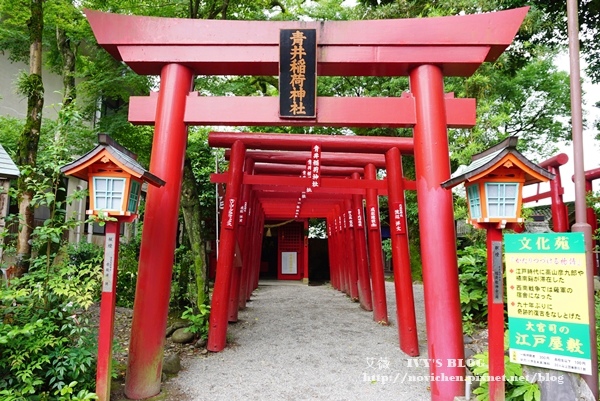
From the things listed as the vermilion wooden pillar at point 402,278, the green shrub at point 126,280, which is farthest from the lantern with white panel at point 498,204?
the green shrub at point 126,280

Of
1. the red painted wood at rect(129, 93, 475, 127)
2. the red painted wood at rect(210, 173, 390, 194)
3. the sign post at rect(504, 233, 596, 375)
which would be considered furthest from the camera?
the red painted wood at rect(210, 173, 390, 194)

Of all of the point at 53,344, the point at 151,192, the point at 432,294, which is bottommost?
the point at 53,344

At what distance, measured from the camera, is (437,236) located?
482 cm

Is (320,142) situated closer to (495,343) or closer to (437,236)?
(437,236)

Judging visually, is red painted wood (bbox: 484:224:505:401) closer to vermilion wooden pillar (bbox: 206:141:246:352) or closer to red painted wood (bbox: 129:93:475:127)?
red painted wood (bbox: 129:93:475:127)

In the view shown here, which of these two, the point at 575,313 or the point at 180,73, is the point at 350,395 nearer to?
the point at 575,313

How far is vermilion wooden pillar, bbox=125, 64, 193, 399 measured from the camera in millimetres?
4781

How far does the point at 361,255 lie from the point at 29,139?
26.5 ft

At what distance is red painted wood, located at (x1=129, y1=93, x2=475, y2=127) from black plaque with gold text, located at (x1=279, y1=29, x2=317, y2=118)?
11cm

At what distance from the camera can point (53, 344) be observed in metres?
4.07

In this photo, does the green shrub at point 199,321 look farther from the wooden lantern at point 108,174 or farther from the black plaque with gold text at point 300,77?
the black plaque with gold text at point 300,77

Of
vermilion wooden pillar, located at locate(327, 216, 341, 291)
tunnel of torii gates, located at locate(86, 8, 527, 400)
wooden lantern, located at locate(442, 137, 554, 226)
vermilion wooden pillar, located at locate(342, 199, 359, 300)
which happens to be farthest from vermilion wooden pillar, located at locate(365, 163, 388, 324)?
vermilion wooden pillar, located at locate(327, 216, 341, 291)

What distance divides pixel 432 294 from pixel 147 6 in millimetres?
9179

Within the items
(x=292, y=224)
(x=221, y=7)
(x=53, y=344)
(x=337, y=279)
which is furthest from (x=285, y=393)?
(x=292, y=224)
